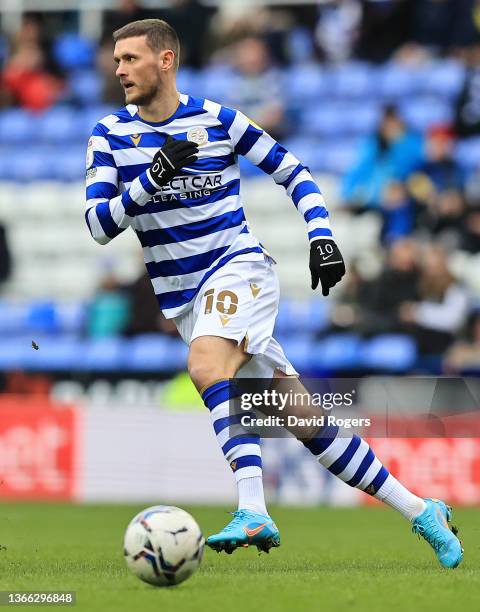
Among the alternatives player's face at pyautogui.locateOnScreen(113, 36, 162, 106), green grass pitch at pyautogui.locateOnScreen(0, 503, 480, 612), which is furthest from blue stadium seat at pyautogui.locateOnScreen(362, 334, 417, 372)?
player's face at pyautogui.locateOnScreen(113, 36, 162, 106)

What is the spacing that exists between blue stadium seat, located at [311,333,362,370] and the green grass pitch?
136 inches

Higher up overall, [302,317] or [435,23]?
[435,23]

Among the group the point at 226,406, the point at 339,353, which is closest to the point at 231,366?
the point at 226,406

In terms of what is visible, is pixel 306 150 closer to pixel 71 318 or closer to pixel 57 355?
pixel 71 318

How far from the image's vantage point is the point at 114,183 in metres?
6.45

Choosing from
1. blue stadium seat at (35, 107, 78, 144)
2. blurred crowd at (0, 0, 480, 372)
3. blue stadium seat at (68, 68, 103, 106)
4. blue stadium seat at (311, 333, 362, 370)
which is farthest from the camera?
blue stadium seat at (68, 68, 103, 106)

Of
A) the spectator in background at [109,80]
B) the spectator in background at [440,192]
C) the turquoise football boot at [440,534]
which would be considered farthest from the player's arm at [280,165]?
the spectator in background at [109,80]

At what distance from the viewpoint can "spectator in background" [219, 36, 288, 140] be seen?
1566cm

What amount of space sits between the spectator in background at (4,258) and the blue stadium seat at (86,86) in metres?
2.42

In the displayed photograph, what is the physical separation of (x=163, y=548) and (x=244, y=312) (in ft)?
4.69

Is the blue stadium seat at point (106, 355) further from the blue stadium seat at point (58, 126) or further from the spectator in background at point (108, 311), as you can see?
the blue stadium seat at point (58, 126)

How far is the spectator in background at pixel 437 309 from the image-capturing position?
12477 millimetres

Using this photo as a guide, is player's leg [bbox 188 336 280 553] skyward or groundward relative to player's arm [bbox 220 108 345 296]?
groundward

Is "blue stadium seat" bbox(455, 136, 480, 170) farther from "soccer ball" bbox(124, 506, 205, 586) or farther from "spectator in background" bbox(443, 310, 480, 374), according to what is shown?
"soccer ball" bbox(124, 506, 205, 586)
